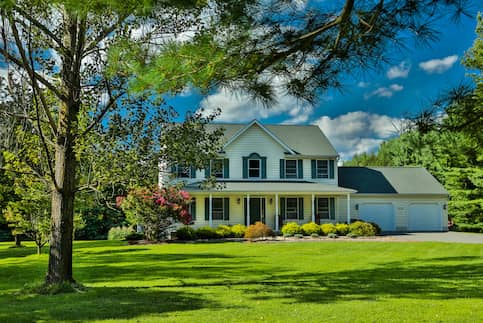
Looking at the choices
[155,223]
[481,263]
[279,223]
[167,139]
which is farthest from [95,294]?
[279,223]

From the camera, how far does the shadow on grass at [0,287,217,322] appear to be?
288 inches

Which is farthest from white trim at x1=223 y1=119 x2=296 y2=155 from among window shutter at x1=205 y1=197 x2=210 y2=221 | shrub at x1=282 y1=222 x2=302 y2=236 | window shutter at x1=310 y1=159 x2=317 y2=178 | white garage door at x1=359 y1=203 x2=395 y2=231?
white garage door at x1=359 y1=203 x2=395 y2=231

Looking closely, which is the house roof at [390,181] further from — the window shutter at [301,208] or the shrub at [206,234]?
the shrub at [206,234]

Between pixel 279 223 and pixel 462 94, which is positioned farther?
pixel 279 223

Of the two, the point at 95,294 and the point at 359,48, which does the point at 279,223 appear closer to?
the point at 95,294

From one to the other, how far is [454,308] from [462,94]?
3859mm

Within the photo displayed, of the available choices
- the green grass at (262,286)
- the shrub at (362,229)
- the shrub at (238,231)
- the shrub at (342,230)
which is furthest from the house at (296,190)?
the green grass at (262,286)

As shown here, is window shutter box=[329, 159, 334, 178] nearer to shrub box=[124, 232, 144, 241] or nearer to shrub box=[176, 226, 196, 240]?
shrub box=[176, 226, 196, 240]

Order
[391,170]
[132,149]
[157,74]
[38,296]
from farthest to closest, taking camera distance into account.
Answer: [391,170] < [132,149] < [38,296] < [157,74]

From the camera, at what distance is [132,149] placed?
10312mm

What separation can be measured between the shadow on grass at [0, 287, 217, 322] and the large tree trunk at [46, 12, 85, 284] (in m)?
0.85

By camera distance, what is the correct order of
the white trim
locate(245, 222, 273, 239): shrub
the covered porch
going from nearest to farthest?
locate(245, 222, 273, 239): shrub → the covered porch → the white trim

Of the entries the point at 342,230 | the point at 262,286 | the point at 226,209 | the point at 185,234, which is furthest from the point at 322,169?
the point at 262,286

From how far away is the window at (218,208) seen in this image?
2920 cm
